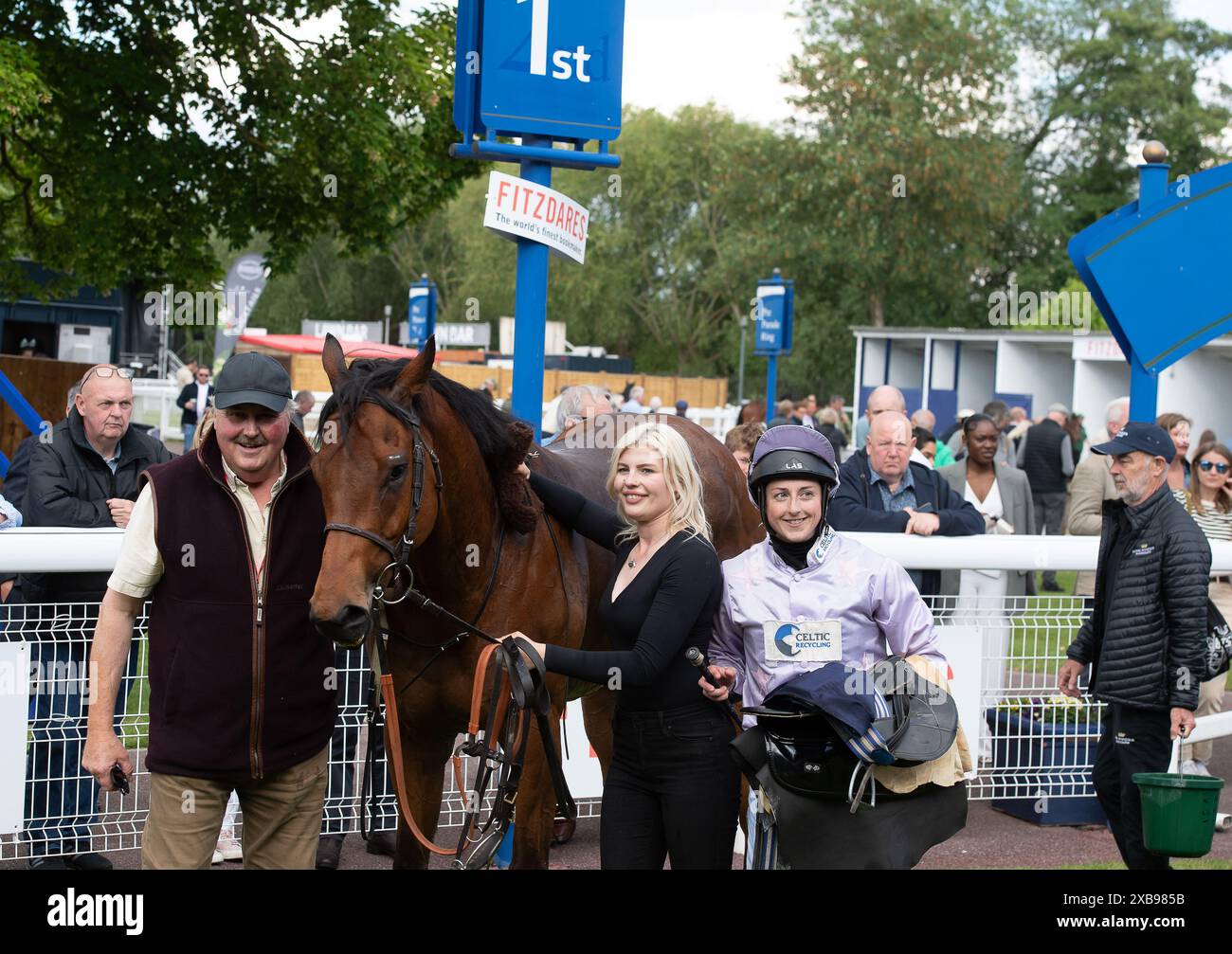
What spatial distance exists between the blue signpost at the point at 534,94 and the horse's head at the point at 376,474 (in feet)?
4.66

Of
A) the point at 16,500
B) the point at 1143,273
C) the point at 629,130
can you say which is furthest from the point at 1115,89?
the point at 16,500

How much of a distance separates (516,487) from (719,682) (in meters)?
1.07

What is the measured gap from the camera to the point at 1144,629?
5055mm

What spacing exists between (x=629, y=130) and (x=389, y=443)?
179ft

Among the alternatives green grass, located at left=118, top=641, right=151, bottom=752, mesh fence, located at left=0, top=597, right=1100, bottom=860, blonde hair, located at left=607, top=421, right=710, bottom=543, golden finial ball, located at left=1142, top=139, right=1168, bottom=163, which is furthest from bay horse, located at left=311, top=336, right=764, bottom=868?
golden finial ball, located at left=1142, top=139, right=1168, bottom=163

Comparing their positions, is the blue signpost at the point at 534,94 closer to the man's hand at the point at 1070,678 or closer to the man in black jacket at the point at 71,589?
the man in black jacket at the point at 71,589

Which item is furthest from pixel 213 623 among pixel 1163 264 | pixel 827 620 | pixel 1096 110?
pixel 1096 110

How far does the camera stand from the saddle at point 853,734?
3320 millimetres

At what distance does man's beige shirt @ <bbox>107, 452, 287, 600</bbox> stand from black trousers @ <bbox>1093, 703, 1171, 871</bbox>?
3.34 metres

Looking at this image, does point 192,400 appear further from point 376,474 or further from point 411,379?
point 376,474

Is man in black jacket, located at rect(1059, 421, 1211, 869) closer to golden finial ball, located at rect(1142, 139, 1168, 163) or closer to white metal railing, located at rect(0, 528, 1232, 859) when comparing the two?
white metal railing, located at rect(0, 528, 1232, 859)

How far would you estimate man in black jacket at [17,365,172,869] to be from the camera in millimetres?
4926

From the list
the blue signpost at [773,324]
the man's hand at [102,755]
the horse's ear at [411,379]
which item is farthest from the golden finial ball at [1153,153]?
the blue signpost at [773,324]
